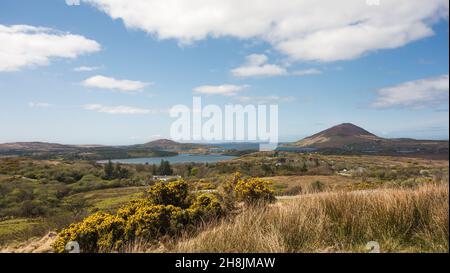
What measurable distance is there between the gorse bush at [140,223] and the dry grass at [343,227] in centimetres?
152

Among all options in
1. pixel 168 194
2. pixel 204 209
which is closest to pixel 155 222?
pixel 204 209

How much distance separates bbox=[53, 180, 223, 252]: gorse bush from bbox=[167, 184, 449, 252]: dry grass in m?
1.52

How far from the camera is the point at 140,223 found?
19.9 feet

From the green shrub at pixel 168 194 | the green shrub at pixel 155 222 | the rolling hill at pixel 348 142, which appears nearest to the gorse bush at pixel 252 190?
the green shrub at pixel 168 194

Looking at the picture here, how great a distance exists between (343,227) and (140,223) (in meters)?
3.59

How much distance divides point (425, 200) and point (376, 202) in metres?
0.77

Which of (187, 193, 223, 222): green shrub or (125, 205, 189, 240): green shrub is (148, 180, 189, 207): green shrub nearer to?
(187, 193, 223, 222): green shrub

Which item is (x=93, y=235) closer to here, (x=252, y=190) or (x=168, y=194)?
(x=168, y=194)

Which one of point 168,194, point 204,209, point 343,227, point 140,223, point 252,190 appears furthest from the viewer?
point 252,190

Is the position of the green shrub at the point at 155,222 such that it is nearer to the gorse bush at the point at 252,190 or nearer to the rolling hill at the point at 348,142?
the gorse bush at the point at 252,190

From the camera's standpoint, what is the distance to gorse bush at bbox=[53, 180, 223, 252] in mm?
5625

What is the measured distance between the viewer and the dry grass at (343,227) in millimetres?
4156
